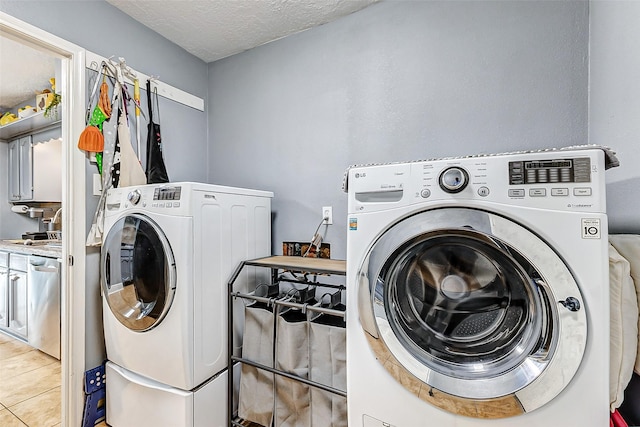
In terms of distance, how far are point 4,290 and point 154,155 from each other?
7.52 ft

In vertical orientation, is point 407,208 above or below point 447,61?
below

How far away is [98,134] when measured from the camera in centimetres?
159

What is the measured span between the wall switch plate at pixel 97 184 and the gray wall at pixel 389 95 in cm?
83

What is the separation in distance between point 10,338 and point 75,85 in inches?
104

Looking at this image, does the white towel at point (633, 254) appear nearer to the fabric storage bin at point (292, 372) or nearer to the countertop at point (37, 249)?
the fabric storage bin at point (292, 372)

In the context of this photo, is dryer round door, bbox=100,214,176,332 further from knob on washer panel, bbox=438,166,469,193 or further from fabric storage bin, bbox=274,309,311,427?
knob on washer panel, bbox=438,166,469,193

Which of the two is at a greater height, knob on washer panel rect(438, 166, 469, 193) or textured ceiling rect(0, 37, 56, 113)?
textured ceiling rect(0, 37, 56, 113)

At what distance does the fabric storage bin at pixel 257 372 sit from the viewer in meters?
1.43

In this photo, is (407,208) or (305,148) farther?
(305,148)

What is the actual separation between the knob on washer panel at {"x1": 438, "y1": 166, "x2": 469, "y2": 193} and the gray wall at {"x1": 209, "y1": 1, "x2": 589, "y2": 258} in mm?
771

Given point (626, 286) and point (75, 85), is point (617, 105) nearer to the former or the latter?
point (626, 286)

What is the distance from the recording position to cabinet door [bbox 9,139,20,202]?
3.19m

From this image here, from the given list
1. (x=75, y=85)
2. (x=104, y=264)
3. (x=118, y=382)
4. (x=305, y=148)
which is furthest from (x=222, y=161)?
(x=118, y=382)

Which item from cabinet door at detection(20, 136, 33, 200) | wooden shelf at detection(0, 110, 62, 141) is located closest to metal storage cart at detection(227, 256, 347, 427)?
wooden shelf at detection(0, 110, 62, 141)
